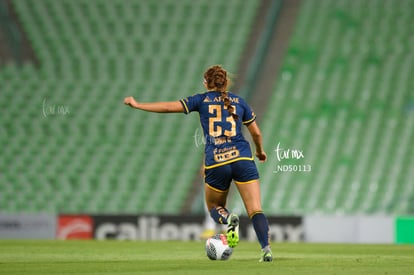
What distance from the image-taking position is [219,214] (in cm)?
909

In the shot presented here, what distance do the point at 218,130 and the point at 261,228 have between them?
39.6 inches

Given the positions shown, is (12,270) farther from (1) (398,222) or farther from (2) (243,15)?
(2) (243,15)

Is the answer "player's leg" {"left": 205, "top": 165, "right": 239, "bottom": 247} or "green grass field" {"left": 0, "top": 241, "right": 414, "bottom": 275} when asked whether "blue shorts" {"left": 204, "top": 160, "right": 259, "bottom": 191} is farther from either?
"green grass field" {"left": 0, "top": 241, "right": 414, "bottom": 275}

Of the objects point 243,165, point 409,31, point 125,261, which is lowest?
point 125,261

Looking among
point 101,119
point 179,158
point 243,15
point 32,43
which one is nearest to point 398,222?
point 179,158

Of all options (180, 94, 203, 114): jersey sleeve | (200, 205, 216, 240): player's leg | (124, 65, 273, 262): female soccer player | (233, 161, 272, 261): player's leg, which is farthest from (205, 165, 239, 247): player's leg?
(200, 205, 216, 240): player's leg

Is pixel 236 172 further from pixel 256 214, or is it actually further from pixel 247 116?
pixel 247 116

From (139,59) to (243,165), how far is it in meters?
12.9

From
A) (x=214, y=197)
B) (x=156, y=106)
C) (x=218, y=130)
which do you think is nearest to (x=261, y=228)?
(x=214, y=197)

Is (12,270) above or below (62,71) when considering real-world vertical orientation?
below

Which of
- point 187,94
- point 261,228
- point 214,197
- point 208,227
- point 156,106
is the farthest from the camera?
point 187,94

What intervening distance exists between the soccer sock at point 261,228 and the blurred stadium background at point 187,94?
7.30 metres

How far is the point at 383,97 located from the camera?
21656 millimetres

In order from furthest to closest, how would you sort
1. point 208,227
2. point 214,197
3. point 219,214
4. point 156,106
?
1. point 208,227
2. point 214,197
3. point 219,214
4. point 156,106
